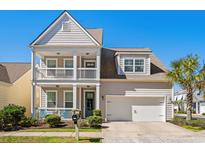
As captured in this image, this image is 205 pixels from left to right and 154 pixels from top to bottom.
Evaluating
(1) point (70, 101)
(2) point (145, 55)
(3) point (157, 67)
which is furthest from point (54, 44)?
(3) point (157, 67)

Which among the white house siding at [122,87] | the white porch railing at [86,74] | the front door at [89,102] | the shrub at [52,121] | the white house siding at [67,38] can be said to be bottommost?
the shrub at [52,121]

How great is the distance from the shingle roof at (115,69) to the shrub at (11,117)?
8.17m

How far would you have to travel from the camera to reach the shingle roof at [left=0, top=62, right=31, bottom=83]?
2665 cm

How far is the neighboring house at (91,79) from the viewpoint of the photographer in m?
24.4

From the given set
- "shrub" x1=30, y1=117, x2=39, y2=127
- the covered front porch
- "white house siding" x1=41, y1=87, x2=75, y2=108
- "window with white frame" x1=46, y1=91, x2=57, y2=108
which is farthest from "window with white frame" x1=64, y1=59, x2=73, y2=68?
"shrub" x1=30, y1=117, x2=39, y2=127

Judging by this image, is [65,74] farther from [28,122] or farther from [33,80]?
[28,122]

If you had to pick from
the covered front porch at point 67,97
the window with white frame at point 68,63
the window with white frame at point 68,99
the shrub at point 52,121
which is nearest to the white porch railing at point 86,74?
the covered front porch at point 67,97

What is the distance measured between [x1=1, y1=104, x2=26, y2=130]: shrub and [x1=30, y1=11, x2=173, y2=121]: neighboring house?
3.58m

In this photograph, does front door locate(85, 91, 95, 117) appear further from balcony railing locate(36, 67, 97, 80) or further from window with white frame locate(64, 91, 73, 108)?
balcony railing locate(36, 67, 97, 80)

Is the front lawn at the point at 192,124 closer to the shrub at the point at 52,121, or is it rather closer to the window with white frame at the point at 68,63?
the shrub at the point at 52,121

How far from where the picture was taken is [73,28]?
2481cm

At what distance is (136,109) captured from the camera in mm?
25766
